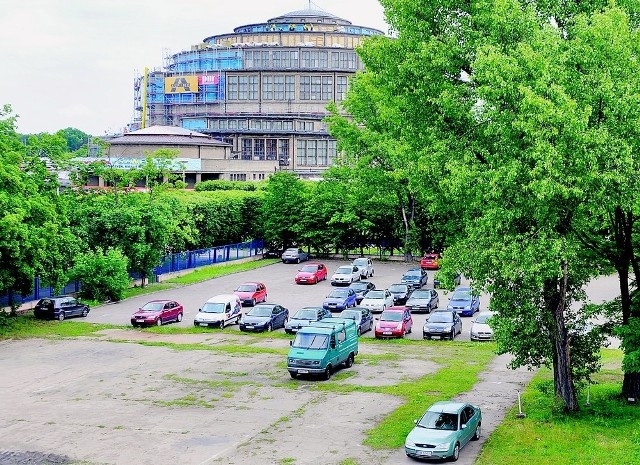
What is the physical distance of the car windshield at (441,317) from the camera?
1913 inches

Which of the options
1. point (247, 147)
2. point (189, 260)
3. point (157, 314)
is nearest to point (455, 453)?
point (157, 314)

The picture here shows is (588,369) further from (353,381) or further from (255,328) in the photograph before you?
(255,328)

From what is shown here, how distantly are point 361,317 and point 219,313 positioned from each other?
8.08 meters

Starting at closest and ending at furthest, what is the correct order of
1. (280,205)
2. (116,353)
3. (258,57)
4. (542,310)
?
(542,310) < (116,353) < (280,205) < (258,57)

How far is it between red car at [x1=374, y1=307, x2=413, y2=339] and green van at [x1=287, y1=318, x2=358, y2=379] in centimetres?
838

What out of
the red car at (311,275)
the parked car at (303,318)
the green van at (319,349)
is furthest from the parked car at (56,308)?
the green van at (319,349)

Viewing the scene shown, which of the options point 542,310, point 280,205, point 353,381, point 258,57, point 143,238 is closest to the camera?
point 542,310

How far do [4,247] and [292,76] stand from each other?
345 feet

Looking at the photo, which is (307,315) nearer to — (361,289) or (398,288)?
(361,289)

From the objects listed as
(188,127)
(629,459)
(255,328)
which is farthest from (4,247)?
(188,127)

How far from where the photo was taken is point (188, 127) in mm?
148500

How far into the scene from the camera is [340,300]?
184 ft

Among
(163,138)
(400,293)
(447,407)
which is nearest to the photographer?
(447,407)

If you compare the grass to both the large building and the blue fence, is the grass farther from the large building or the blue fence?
the large building
